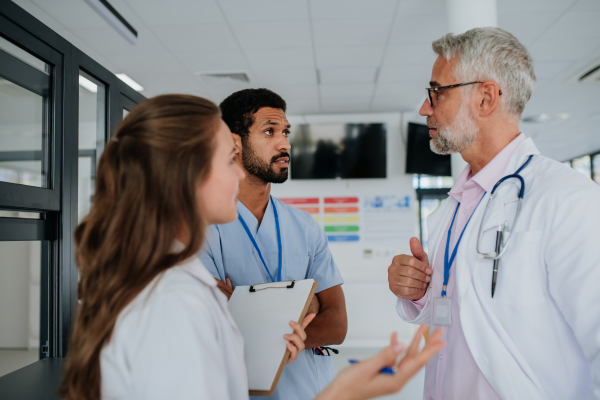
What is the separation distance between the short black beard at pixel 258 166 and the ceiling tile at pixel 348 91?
3037mm

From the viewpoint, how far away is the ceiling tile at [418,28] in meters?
3.09

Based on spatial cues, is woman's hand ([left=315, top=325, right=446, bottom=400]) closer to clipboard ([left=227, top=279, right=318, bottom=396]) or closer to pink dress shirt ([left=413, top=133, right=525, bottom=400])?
clipboard ([left=227, top=279, right=318, bottom=396])

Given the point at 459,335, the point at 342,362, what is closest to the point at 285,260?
the point at 459,335

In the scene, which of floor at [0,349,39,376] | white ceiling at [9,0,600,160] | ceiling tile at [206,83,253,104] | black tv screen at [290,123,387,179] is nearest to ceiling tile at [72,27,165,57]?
white ceiling at [9,0,600,160]

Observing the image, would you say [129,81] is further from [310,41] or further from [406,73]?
[406,73]

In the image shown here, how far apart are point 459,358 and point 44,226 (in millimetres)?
1521

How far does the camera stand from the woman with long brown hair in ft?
2.13

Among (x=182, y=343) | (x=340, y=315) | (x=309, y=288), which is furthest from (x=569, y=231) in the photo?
(x=182, y=343)

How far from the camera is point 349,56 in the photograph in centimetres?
371

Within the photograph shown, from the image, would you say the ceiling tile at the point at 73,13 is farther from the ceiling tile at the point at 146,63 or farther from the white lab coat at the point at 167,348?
the white lab coat at the point at 167,348

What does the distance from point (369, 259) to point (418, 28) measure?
3.02 metres

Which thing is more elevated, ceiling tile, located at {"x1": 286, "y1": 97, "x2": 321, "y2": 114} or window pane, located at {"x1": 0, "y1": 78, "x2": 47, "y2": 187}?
ceiling tile, located at {"x1": 286, "y1": 97, "x2": 321, "y2": 114}

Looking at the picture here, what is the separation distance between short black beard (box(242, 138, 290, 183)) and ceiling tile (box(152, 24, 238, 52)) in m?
1.94

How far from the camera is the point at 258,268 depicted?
1.49 metres
